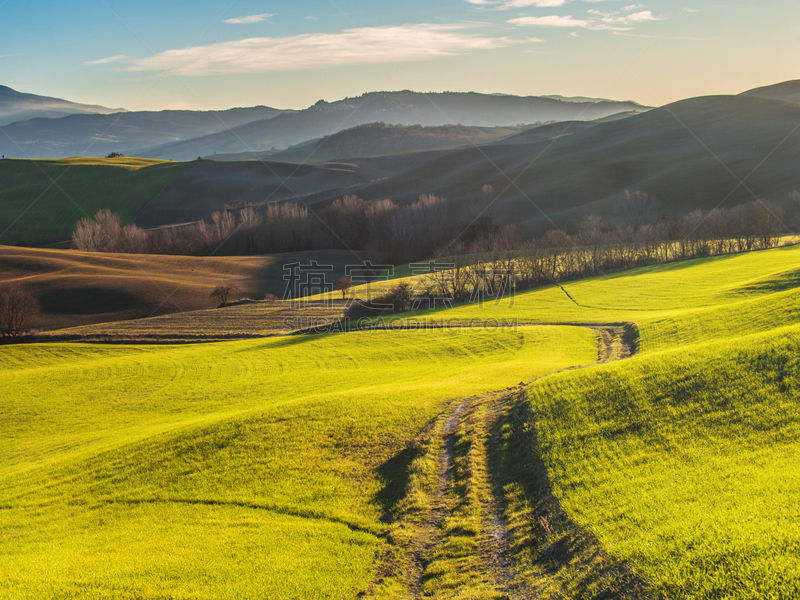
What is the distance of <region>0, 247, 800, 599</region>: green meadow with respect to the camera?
7863 mm

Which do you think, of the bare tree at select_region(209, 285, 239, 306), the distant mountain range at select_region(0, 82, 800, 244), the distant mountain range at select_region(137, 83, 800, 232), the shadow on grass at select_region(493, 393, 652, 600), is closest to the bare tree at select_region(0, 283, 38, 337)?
the bare tree at select_region(209, 285, 239, 306)

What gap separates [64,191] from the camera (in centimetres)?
14712

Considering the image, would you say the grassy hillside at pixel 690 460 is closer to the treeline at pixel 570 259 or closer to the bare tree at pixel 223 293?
the treeline at pixel 570 259

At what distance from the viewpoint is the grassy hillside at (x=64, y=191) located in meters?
125

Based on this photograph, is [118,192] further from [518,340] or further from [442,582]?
[442,582]

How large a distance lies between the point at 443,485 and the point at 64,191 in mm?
170904

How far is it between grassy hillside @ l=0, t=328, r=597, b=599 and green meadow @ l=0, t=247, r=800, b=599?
0.06 meters

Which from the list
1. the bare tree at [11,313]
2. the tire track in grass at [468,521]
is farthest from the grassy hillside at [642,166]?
the tire track in grass at [468,521]

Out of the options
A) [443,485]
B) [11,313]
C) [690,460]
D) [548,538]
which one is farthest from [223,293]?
[690,460]

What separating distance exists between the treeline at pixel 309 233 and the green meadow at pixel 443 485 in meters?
72.5

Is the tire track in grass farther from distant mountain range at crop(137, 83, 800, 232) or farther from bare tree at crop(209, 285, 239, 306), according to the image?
distant mountain range at crop(137, 83, 800, 232)

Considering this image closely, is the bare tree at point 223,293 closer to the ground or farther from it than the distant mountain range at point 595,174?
closer to the ground

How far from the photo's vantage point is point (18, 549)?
10938mm

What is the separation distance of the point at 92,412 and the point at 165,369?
6687 millimetres
